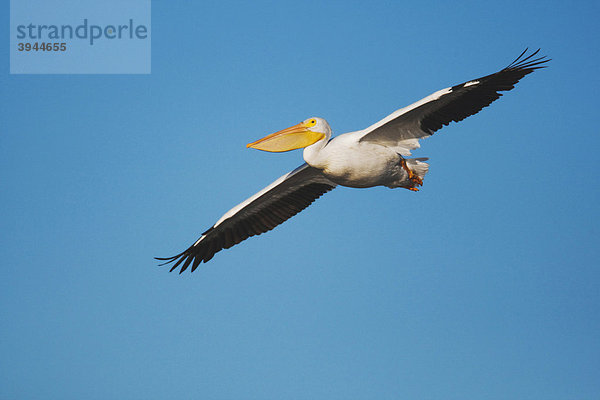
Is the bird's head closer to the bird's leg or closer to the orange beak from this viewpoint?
the orange beak

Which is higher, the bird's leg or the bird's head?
the bird's head

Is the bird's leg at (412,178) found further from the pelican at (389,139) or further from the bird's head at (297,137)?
the bird's head at (297,137)

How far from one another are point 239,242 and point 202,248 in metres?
0.72

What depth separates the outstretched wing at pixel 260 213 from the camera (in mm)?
11555

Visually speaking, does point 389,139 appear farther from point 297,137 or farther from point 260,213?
point 260,213

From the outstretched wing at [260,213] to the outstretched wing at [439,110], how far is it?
1.85 m

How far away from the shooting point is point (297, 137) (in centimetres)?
1034

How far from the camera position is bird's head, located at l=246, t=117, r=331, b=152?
1026 cm

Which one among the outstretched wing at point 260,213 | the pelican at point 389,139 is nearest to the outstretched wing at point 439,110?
the pelican at point 389,139

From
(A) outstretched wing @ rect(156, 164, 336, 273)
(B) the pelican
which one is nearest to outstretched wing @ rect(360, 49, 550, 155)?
(B) the pelican

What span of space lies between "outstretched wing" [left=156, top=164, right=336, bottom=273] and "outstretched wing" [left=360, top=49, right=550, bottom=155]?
6.08 feet

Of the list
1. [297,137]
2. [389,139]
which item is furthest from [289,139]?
[389,139]

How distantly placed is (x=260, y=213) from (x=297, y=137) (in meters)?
2.16

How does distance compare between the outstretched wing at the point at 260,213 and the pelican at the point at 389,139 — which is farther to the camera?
the outstretched wing at the point at 260,213
